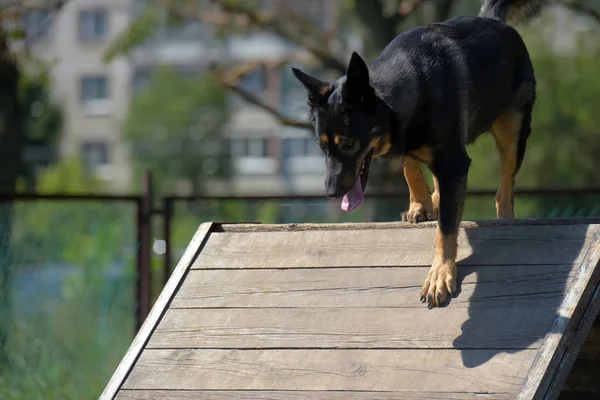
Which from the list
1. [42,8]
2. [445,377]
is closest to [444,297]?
[445,377]

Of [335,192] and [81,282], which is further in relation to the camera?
[81,282]

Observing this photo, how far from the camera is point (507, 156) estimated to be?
4.79m

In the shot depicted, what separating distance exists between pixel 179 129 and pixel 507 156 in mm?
38577

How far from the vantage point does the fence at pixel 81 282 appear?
643 centimetres

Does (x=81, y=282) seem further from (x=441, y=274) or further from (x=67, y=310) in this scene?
(x=441, y=274)

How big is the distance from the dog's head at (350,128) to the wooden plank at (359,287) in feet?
1.24

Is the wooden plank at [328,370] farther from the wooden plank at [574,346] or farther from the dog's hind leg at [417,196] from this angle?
the dog's hind leg at [417,196]

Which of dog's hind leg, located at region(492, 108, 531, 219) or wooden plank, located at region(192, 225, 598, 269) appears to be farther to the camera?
dog's hind leg, located at region(492, 108, 531, 219)

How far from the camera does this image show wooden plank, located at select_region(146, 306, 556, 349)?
11.6ft

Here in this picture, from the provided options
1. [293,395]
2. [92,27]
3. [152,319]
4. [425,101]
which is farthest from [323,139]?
[92,27]

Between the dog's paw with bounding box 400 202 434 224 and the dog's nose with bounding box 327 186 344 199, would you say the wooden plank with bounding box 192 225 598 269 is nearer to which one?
the dog's paw with bounding box 400 202 434 224

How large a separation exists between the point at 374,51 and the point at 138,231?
3.72 meters

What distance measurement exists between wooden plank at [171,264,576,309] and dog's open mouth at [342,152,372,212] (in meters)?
0.36

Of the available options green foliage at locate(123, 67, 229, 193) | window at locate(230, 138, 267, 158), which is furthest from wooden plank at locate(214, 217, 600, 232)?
window at locate(230, 138, 267, 158)
